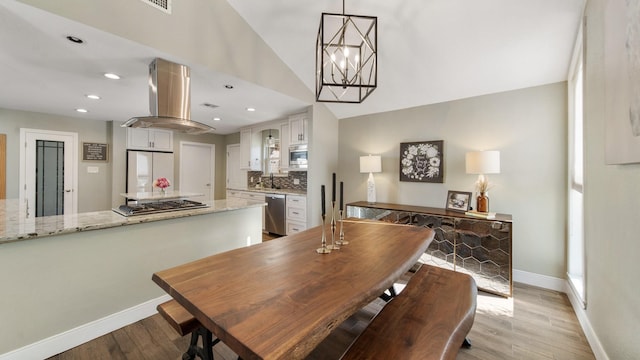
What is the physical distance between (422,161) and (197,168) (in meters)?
5.24

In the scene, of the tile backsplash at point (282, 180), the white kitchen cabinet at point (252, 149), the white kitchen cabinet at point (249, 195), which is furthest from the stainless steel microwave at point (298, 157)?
the white kitchen cabinet at point (252, 149)

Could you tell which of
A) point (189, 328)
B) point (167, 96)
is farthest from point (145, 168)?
point (189, 328)

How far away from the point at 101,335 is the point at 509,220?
12.2ft

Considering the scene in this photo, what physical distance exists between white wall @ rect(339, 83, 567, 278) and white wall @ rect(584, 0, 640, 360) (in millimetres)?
973

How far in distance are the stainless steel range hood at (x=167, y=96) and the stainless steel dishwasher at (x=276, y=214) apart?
2345 millimetres

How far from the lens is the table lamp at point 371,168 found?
3619 mm

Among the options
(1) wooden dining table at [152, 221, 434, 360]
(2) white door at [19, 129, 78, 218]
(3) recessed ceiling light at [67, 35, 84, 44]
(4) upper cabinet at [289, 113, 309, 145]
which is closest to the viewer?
(1) wooden dining table at [152, 221, 434, 360]

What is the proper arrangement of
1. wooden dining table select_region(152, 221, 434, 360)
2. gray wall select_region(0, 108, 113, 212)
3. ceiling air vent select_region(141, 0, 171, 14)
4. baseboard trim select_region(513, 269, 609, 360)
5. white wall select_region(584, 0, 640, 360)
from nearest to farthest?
wooden dining table select_region(152, 221, 434, 360) → white wall select_region(584, 0, 640, 360) → baseboard trim select_region(513, 269, 609, 360) → ceiling air vent select_region(141, 0, 171, 14) → gray wall select_region(0, 108, 113, 212)

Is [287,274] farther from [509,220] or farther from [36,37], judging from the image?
[36,37]

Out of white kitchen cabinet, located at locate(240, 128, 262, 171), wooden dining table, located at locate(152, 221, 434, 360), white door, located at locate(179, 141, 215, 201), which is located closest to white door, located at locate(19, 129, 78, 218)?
white door, located at locate(179, 141, 215, 201)

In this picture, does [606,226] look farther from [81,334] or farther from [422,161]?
[81,334]

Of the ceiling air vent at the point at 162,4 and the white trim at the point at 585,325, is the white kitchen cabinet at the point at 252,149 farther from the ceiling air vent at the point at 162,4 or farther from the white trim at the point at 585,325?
the white trim at the point at 585,325

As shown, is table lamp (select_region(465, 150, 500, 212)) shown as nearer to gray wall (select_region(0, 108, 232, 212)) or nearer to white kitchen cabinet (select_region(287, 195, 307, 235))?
white kitchen cabinet (select_region(287, 195, 307, 235))

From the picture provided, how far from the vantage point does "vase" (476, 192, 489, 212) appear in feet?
8.82
